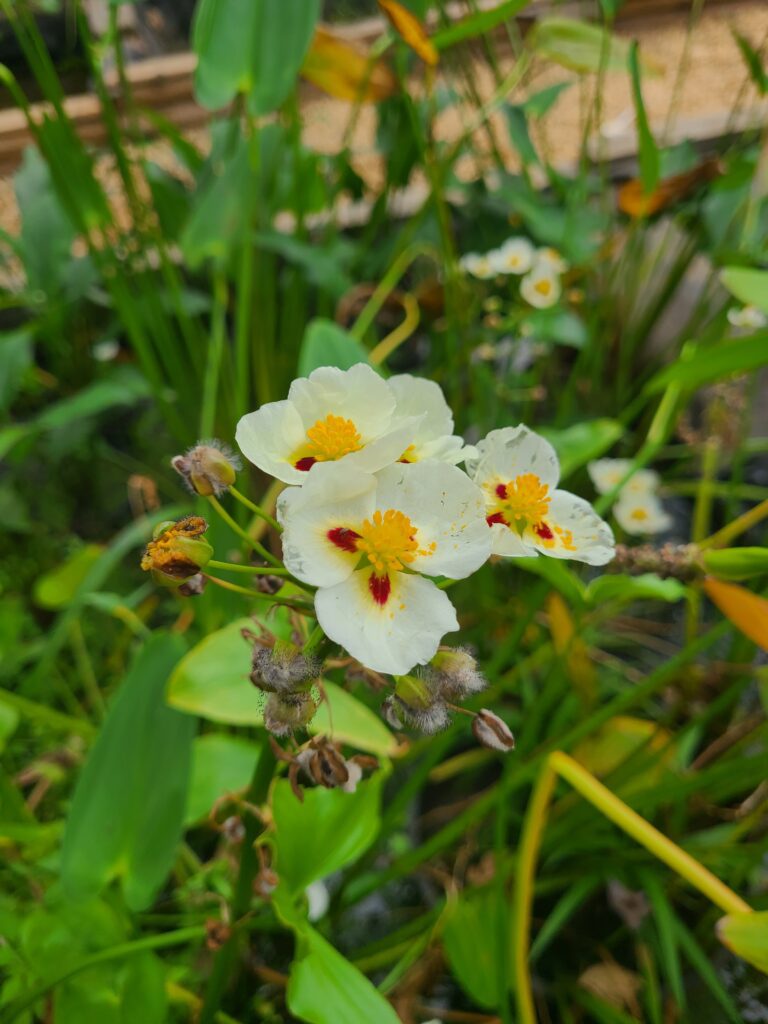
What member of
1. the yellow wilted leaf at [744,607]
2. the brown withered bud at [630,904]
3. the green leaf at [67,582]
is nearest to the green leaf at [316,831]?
the yellow wilted leaf at [744,607]

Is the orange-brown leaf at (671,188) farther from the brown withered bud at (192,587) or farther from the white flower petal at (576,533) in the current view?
the brown withered bud at (192,587)

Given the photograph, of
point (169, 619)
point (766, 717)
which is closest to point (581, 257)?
point (766, 717)

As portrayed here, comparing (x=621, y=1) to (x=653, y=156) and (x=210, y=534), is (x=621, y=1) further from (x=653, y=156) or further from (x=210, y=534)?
(x=210, y=534)

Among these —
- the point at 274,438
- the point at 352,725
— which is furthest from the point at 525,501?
the point at 352,725

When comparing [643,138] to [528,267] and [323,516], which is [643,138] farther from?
[323,516]

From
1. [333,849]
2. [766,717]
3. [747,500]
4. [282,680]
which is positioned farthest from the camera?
[747,500]

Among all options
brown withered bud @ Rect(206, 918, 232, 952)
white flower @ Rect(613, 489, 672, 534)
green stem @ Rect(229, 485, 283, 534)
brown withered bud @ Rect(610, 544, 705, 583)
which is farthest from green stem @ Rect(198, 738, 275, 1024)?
white flower @ Rect(613, 489, 672, 534)

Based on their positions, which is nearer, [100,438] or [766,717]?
[766,717]
